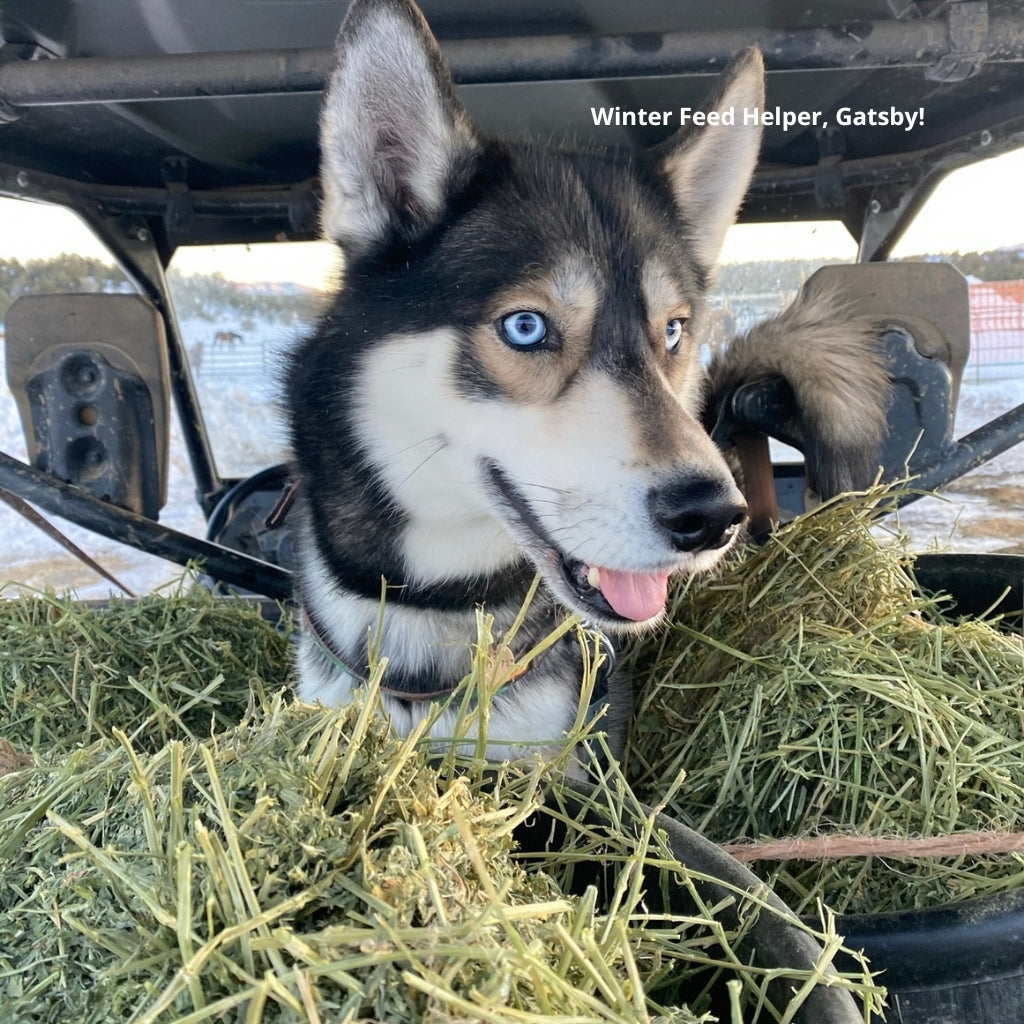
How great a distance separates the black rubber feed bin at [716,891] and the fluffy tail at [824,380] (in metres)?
1.15

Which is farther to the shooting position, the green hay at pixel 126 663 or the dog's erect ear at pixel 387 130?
the green hay at pixel 126 663

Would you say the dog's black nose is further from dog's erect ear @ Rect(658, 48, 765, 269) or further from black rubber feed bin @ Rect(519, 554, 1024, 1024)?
dog's erect ear @ Rect(658, 48, 765, 269)

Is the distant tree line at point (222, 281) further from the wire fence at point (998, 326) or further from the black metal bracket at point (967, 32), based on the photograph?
the black metal bracket at point (967, 32)

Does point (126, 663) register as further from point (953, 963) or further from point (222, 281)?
point (222, 281)

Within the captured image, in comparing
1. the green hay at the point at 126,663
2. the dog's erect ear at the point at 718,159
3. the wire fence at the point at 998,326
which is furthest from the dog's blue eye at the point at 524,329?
the wire fence at the point at 998,326

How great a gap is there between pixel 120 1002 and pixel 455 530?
3.12ft

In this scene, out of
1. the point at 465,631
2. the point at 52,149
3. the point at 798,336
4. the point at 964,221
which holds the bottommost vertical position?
the point at 465,631

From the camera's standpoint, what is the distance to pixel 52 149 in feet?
8.50

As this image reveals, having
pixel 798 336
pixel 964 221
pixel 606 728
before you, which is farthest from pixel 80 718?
pixel 964 221

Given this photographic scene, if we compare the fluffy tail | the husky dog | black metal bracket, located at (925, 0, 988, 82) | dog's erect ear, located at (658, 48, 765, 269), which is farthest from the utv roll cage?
the husky dog

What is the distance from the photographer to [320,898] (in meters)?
0.59

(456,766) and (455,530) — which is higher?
(455,530)

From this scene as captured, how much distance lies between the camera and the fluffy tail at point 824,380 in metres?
1.77

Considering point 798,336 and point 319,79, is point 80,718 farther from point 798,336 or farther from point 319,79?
point 798,336
